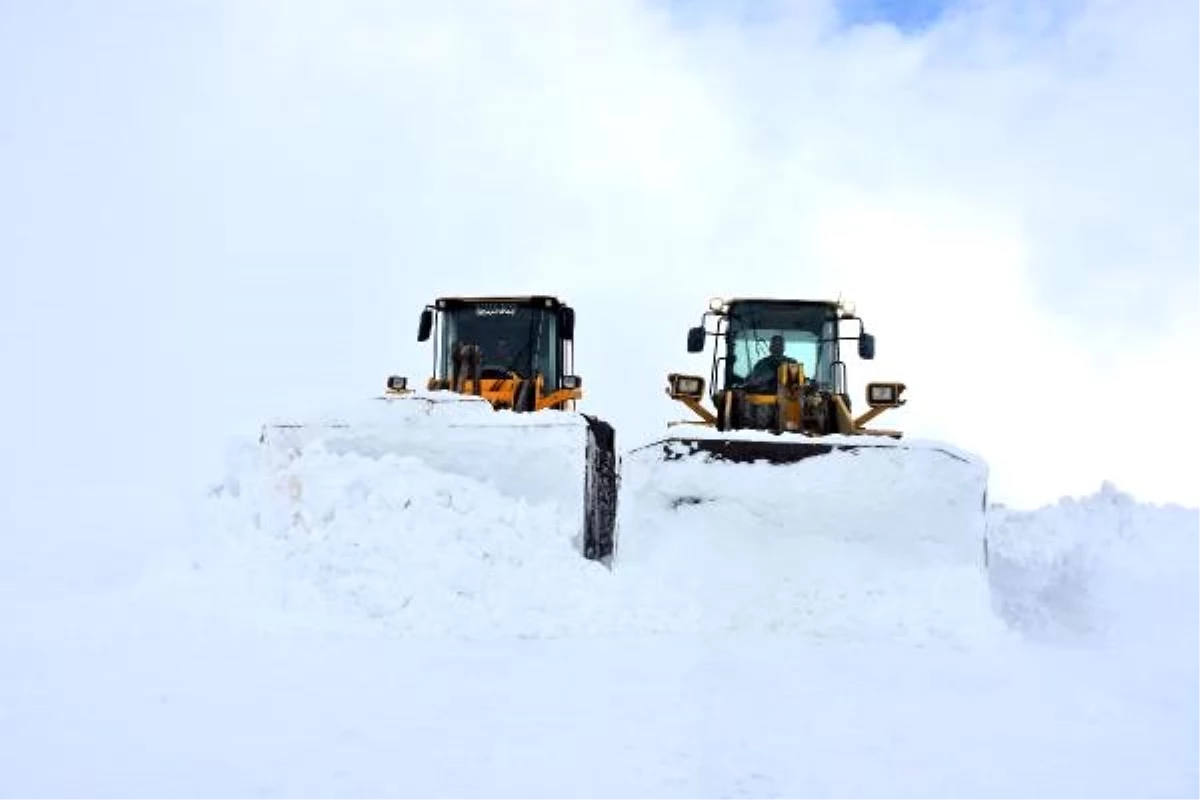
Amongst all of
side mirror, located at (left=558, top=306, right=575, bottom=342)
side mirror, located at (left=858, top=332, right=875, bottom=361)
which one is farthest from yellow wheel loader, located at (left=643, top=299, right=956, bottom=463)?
side mirror, located at (left=558, top=306, right=575, bottom=342)

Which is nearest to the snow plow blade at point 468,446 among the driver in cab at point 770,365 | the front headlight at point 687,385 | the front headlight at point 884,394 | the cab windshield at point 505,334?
the front headlight at point 687,385

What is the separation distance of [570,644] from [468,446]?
1.91 meters

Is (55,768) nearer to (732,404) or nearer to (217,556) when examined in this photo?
(217,556)

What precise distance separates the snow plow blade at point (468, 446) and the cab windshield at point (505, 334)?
12.6 ft

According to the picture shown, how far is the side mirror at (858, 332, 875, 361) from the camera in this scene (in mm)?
10890

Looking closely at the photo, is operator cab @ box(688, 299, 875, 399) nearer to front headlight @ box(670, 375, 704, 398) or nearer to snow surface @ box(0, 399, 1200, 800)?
front headlight @ box(670, 375, 704, 398)

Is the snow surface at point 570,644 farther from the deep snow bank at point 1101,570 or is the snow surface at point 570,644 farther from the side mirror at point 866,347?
the side mirror at point 866,347

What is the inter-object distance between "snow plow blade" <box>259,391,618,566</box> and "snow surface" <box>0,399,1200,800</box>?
21 mm

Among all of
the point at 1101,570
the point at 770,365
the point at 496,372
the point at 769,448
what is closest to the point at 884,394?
the point at 770,365

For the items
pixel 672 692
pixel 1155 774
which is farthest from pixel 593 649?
pixel 1155 774

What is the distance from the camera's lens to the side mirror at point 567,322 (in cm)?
1230

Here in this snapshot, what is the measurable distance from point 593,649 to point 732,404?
4.73 metres

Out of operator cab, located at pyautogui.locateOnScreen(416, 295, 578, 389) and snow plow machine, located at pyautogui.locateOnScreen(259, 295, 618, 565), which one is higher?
operator cab, located at pyautogui.locateOnScreen(416, 295, 578, 389)

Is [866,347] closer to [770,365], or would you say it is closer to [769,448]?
[770,365]
